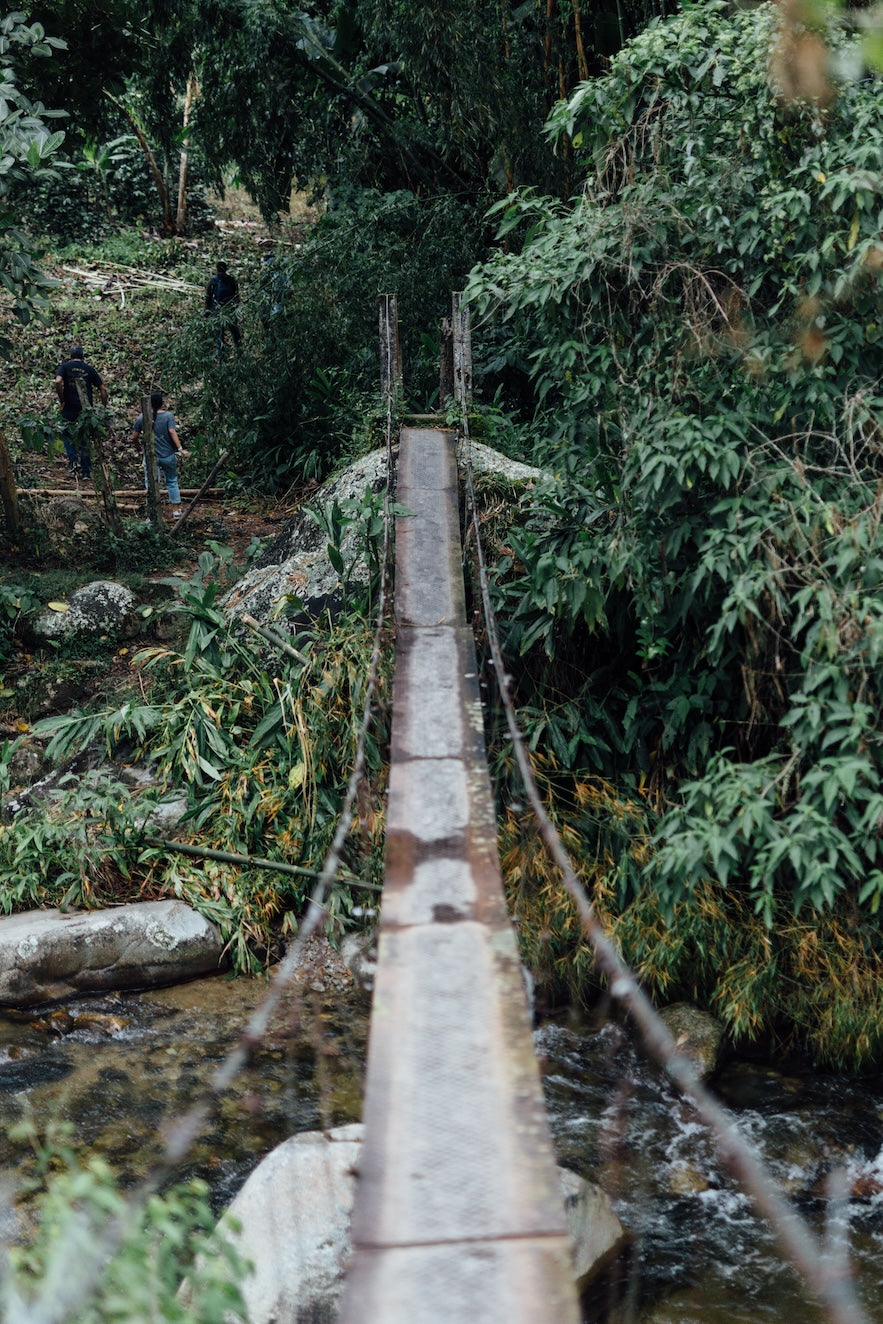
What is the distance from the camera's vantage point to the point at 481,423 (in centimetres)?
816

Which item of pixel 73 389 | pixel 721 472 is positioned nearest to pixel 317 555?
pixel 721 472

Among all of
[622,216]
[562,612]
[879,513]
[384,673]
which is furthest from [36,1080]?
[622,216]

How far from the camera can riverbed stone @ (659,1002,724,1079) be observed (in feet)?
16.6

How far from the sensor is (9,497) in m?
8.89

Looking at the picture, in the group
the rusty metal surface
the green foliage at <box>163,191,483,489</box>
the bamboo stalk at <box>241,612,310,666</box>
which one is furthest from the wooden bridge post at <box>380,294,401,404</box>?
the rusty metal surface

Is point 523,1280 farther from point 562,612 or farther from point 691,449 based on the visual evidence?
point 562,612

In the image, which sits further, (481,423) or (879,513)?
(481,423)

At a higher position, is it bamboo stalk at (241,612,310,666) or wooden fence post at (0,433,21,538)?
wooden fence post at (0,433,21,538)

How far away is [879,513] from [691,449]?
79cm

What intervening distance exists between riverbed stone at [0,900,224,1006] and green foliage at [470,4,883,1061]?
6.62 feet

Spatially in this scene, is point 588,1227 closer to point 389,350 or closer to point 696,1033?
point 696,1033

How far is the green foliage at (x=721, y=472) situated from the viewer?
4332 millimetres

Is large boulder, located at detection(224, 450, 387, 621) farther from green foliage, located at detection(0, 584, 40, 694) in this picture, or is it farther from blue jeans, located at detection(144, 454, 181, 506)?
blue jeans, located at detection(144, 454, 181, 506)

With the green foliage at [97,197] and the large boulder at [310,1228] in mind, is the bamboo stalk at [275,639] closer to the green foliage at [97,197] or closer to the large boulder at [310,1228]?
the large boulder at [310,1228]
